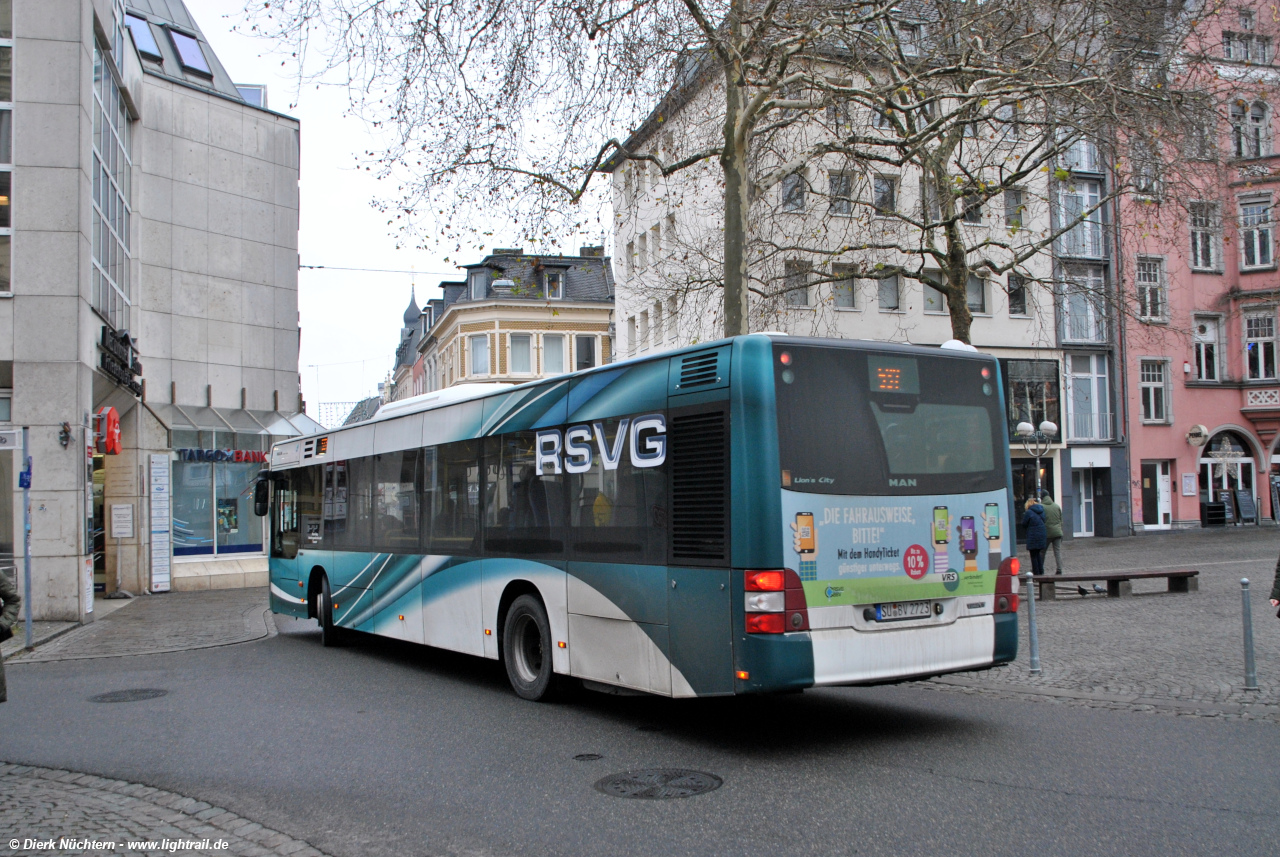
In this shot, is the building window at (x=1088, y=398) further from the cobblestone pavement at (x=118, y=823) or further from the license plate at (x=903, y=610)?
the cobblestone pavement at (x=118, y=823)

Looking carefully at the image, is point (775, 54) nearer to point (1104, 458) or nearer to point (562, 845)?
point (562, 845)

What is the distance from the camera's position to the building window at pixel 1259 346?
1715 inches

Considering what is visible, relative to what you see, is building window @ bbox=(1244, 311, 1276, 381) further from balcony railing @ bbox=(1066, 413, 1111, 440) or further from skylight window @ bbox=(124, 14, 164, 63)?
skylight window @ bbox=(124, 14, 164, 63)

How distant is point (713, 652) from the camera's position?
7.51 metres

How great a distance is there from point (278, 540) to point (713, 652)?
11.0m

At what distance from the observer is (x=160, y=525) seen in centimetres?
2630

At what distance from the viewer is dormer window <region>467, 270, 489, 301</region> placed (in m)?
59.0

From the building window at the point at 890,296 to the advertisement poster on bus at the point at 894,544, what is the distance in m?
30.3

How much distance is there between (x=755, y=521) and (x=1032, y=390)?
35309 millimetres

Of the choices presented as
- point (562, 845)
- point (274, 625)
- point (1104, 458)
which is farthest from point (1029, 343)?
point (562, 845)

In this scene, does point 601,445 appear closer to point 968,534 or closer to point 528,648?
point 528,648

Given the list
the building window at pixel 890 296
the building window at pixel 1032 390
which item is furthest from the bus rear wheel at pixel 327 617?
the building window at pixel 1032 390

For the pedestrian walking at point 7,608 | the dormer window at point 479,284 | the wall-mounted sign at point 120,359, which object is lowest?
the pedestrian walking at point 7,608

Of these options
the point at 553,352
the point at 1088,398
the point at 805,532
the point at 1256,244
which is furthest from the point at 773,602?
the point at 553,352
